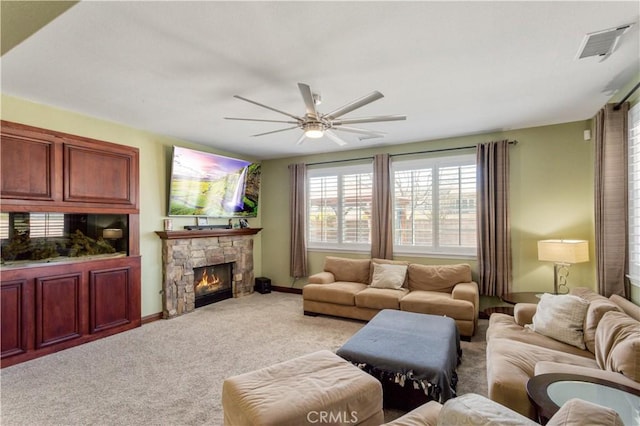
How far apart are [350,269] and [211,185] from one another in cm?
271

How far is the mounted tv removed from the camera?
15.4 ft

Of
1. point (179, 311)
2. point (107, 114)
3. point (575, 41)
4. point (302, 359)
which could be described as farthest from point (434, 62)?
point (179, 311)

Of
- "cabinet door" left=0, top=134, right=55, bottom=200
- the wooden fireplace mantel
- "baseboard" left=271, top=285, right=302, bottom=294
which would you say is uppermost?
"cabinet door" left=0, top=134, right=55, bottom=200

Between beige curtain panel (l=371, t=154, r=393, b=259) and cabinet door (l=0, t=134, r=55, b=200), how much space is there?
4308mm

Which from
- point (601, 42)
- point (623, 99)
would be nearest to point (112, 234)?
point (601, 42)

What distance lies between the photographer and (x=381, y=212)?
520 centimetres

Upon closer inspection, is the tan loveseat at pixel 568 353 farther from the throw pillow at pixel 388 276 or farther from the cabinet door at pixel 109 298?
the cabinet door at pixel 109 298

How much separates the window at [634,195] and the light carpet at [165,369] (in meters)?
1.60

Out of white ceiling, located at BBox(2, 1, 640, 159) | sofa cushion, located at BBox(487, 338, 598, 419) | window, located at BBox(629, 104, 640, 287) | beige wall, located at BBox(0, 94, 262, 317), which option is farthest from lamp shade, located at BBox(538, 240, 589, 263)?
beige wall, located at BBox(0, 94, 262, 317)

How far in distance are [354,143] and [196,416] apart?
165 inches

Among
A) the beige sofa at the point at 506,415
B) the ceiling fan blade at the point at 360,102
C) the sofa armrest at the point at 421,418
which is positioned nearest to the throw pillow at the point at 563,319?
the sofa armrest at the point at 421,418

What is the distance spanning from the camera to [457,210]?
4.79 metres

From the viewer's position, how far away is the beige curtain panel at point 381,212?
5.14 m

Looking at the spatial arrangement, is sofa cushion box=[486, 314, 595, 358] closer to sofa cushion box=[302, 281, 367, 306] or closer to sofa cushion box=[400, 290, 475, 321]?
sofa cushion box=[400, 290, 475, 321]
